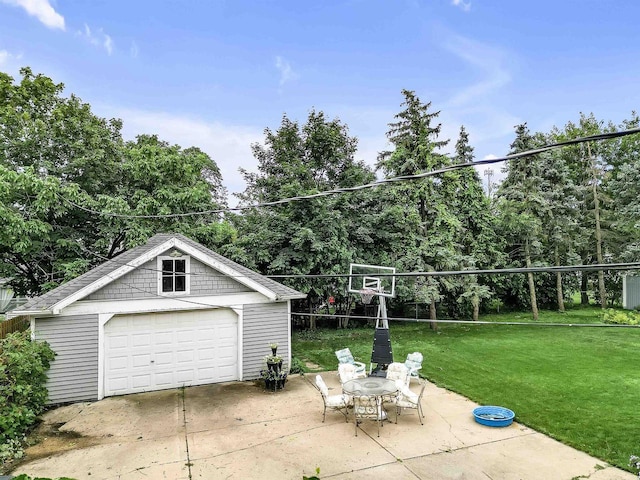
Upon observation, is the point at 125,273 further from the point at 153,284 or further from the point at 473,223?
the point at 473,223

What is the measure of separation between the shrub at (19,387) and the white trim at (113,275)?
939 millimetres

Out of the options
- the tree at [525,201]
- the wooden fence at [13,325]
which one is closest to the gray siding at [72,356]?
the wooden fence at [13,325]

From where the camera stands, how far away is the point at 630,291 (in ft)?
74.4

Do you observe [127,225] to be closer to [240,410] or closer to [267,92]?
[267,92]

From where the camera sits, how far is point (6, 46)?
14.3m

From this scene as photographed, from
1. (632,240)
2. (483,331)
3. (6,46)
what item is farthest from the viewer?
(632,240)

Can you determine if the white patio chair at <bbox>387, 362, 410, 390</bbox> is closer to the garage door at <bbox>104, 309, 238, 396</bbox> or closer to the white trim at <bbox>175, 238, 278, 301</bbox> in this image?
the white trim at <bbox>175, 238, 278, 301</bbox>

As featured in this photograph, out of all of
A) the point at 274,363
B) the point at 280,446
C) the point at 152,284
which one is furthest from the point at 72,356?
the point at 280,446

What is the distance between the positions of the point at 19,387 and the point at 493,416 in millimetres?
9035

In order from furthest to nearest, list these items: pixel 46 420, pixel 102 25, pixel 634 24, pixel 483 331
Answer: pixel 483 331 < pixel 102 25 < pixel 46 420 < pixel 634 24

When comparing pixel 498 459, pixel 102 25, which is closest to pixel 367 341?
pixel 498 459

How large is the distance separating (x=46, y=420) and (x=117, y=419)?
146 centimetres

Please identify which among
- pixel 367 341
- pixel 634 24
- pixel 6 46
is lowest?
pixel 367 341

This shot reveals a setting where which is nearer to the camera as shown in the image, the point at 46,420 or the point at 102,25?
the point at 46,420
